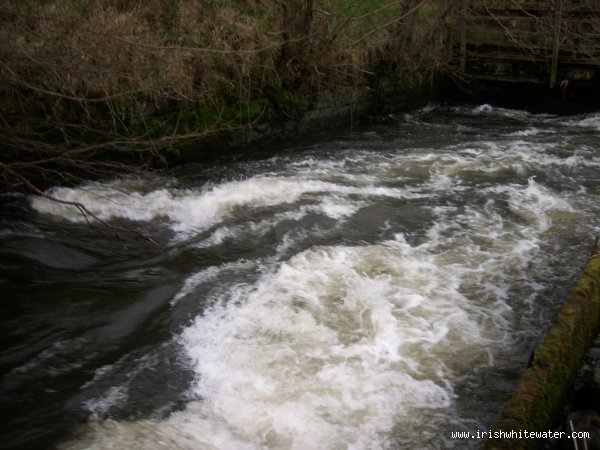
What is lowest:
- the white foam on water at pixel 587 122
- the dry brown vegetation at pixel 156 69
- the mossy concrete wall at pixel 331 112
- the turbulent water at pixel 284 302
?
the turbulent water at pixel 284 302

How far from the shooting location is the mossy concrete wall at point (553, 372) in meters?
3.01

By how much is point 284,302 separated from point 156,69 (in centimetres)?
459

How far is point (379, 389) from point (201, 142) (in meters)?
5.73

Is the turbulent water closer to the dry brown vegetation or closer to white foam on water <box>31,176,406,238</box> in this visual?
white foam on water <box>31,176,406,238</box>

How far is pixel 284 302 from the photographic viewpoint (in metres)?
5.13

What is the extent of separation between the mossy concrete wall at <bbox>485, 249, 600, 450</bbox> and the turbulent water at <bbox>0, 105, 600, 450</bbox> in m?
0.60

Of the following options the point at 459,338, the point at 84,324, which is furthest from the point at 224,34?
the point at 459,338

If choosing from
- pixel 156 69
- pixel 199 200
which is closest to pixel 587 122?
pixel 199 200

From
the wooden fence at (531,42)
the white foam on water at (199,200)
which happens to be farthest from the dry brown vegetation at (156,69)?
the wooden fence at (531,42)

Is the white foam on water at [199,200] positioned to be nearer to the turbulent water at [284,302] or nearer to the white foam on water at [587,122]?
the turbulent water at [284,302]

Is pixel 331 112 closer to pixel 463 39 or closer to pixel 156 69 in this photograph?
pixel 156 69

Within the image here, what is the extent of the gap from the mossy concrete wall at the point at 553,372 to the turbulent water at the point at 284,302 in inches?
23.5

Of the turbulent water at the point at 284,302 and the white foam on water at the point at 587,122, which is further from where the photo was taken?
the white foam on water at the point at 587,122

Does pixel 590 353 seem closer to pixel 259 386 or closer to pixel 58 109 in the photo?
pixel 259 386
